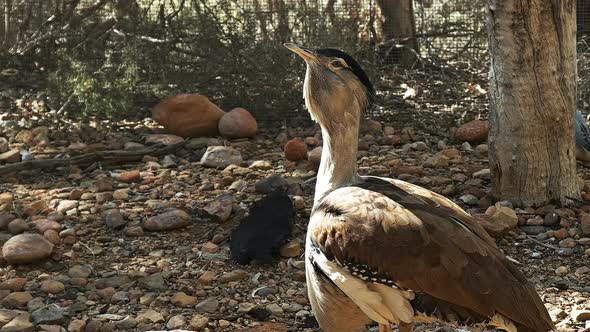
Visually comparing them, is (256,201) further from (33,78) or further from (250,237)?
(33,78)

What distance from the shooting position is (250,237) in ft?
16.6

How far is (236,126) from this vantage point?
7.03 meters

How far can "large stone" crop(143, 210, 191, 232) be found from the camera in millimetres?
5406

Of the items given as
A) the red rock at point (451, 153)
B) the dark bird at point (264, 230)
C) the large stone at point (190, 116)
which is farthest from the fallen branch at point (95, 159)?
the red rock at point (451, 153)

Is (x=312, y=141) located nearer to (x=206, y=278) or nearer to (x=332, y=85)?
(x=206, y=278)

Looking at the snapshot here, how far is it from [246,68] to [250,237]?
2595 millimetres

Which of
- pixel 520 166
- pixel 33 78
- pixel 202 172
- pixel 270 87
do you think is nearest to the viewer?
pixel 520 166

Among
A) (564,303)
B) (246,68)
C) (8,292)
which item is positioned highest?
(246,68)

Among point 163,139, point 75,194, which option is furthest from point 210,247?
point 163,139

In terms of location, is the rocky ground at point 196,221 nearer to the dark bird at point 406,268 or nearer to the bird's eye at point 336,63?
the dark bird at point 406,268

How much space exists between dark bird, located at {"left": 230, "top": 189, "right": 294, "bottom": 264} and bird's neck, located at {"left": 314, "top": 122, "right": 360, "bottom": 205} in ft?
3.24

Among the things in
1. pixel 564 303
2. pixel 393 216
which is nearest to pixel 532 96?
→ pixel 564 303

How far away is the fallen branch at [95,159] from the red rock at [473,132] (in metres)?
1.94

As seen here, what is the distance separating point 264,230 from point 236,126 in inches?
80.0
